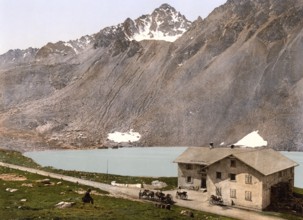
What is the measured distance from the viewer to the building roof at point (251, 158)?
5225cm

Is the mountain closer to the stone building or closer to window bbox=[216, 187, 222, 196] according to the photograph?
the stone building

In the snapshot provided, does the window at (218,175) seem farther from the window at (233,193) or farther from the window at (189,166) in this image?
the window at (189,166)

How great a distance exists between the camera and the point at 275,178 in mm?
53281

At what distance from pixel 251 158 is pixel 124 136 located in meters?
119

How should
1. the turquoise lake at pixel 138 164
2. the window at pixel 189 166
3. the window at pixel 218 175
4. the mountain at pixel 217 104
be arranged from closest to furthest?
the window at pixel 218 175, the window at pixel 189 166, the turquoise lake at pixel 138 164, the mountain at pixel 217 104

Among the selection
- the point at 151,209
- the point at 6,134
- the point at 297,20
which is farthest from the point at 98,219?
the point at 297,20

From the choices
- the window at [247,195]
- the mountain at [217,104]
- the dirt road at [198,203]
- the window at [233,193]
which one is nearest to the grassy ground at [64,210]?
the dirt road at [198,203]

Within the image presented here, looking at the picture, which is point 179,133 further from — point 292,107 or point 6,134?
point 6,134

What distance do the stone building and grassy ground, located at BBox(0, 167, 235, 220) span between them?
8020mm

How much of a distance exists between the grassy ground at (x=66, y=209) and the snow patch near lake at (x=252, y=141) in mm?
95420

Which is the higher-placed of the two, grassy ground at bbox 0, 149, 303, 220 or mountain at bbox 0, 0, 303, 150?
mountain at bbox 0, 0, 303, 150

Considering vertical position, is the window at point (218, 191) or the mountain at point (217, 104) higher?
the mountain at point (217, 104)

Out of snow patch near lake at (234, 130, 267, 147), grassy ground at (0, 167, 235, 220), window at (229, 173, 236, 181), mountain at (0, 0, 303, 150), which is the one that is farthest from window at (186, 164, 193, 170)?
mountain at (0, 0, 303, 150)

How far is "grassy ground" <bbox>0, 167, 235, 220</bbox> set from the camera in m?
37.0
